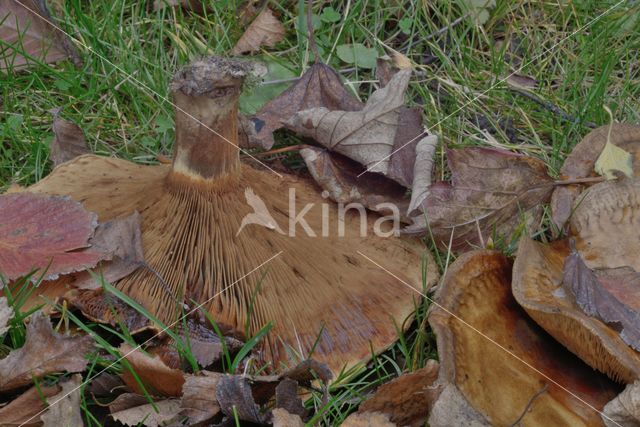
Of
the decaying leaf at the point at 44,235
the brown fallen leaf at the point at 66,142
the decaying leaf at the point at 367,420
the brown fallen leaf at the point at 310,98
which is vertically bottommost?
the decaying leaf at the point at 367,420

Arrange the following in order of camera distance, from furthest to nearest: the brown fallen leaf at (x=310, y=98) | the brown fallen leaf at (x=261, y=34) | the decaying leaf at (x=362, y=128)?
the brown fallen leaf at (x=261, y=34)
the brown fallen leaf at (x=310, y=98)
the decaying leaf at (x=362, y=128)

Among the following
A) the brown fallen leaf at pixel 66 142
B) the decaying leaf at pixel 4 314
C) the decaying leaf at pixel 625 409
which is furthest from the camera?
the brown fallen leaf at pixel 66 142

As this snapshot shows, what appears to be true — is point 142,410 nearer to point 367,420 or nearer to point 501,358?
point 367,420

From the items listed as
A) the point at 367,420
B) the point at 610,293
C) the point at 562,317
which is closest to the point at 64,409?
the point at 367,420

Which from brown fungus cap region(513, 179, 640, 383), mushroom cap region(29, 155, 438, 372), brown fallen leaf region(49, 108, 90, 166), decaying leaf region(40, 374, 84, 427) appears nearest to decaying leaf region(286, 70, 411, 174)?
mushroom cap region(29, 155, 438, 372)

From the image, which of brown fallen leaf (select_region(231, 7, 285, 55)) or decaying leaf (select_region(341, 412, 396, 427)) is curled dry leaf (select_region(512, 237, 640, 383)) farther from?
brown fallen leaf (select_region(231, 7, 285, 55))

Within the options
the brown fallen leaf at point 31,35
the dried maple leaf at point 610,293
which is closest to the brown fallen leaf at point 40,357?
the dried maple leaf at point 610,293

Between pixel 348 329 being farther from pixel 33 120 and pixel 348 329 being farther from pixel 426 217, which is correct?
pixel 33 120

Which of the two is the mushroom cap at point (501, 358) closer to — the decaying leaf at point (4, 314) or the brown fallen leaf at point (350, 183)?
the brown fallen leaf at point (350, 183)
